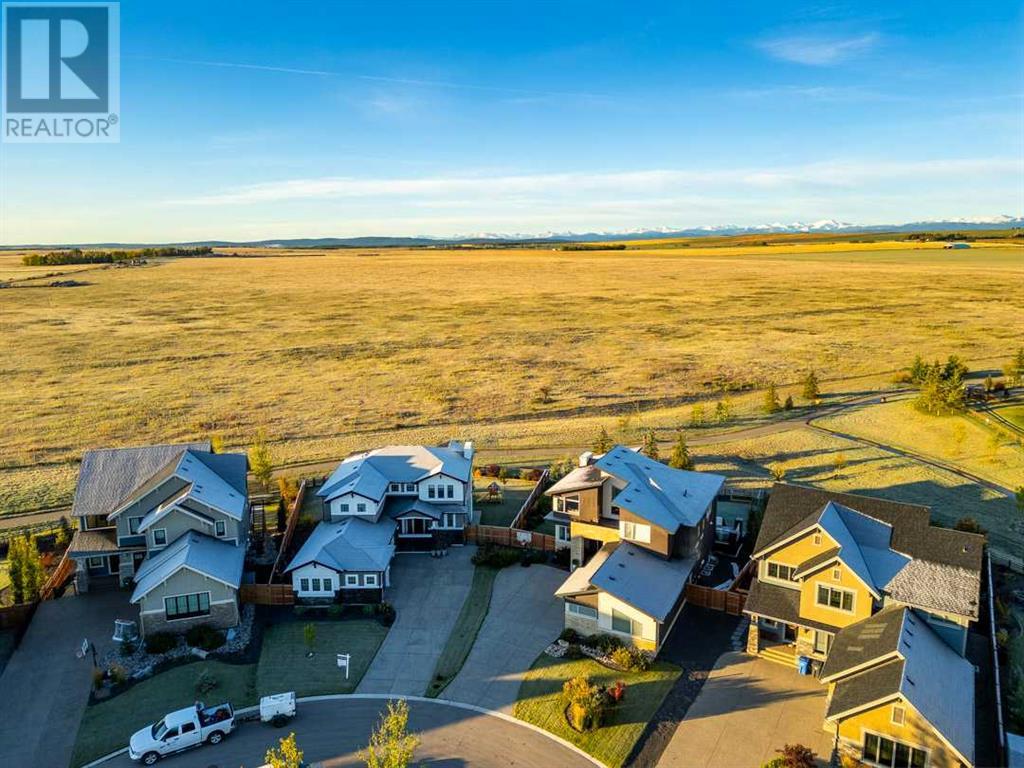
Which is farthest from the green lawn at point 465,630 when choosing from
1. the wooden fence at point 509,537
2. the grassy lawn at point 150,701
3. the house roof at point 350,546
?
the grassy lawn at point 150,701

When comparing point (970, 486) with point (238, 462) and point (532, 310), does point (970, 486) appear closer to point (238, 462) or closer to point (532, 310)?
point (238, 462)

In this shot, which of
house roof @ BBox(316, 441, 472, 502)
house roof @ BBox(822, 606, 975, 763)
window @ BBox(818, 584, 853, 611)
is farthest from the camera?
house roof @ BBox(316, 441, 472, 502)

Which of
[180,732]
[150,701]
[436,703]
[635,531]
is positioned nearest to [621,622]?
[635,531]

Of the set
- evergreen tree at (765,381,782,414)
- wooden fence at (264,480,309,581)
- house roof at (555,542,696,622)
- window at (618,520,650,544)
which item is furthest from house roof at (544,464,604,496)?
evergreen tree at (765,381,782,414)

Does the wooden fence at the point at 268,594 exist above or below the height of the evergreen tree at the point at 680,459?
below

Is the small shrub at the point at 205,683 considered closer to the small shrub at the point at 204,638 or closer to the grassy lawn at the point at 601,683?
the small shrub at the point at 204,638

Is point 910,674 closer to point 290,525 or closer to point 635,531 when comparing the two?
point 635,531

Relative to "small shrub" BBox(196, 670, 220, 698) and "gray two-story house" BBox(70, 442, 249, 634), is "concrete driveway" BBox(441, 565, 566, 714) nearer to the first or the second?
"small shrub" BBox(196, 670, 220, 698)
